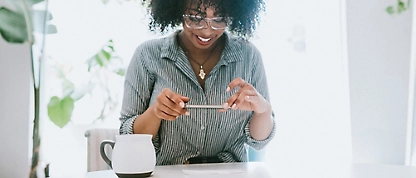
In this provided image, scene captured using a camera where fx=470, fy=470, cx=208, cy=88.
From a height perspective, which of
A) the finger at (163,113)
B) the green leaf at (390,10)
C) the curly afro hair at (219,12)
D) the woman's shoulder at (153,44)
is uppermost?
the green leaf at (390,10)

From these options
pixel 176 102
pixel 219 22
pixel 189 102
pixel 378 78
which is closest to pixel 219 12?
pixel 219 22

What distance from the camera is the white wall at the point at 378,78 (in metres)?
2.38

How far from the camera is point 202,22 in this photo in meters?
1.55

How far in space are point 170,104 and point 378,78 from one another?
1475mm

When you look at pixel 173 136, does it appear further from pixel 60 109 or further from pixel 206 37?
pixel 60 109

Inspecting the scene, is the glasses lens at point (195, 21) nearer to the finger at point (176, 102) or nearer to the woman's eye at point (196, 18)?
the woman's eye at point (196, 18)

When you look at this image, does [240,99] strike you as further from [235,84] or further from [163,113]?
[163,113]

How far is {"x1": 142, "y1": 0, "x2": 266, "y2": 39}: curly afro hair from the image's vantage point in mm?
1624

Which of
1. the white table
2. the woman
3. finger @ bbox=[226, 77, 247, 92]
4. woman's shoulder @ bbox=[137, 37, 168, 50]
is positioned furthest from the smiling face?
the white table

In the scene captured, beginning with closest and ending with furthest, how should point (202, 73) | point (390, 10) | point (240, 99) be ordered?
point (240, 99) < point (202, 73) < point (390, 10)

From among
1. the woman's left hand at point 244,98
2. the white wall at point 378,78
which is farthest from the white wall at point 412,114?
the woman's left hand at point 244,98

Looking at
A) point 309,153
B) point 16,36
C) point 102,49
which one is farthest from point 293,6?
point 16,36

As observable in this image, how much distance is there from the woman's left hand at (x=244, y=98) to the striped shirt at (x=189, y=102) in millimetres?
161

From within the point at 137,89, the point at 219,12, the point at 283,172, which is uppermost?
the point at 219,12
